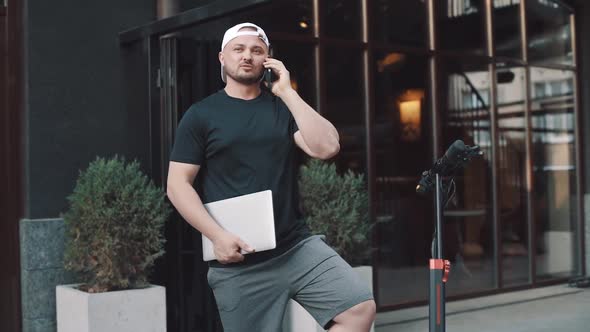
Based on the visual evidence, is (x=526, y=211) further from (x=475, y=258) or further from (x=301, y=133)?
(x=301, y=133)

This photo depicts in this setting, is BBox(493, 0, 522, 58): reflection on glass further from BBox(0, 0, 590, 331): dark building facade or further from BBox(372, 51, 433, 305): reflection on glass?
BBox(372, 51, 433, 305): reflection on glass

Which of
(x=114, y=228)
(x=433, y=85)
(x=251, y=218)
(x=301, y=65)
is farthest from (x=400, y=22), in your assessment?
(x=251, y=218)

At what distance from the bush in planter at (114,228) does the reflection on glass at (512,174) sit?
196 inches

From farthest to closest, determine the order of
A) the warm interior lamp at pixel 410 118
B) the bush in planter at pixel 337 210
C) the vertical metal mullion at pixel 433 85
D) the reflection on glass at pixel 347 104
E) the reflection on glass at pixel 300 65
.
→ the vertical metal mullion at pixel 433 85 → the warm interior lamp at pixel 410 118 → the reflection on glass at pixel 347 104 → the reflection on glass at pixel 300 65 → the bush in planter at pixel 337 210

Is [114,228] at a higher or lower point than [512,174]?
lower

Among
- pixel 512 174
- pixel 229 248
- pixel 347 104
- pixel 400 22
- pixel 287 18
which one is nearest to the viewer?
pixel 229 248

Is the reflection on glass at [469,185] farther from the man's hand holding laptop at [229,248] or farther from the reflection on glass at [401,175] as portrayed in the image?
the man's hand holding laptop at [229,248]

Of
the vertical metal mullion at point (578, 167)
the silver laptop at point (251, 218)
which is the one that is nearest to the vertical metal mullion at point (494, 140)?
the vertical metal mullion at point (578, 167)

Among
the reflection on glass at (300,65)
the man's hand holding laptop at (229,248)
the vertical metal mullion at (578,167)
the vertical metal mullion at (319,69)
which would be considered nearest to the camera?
the man's hand holding laptop at (229,248)

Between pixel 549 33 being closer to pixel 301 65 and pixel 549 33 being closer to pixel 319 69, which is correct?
pixel 319 69

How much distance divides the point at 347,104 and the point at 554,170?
10.9 ft

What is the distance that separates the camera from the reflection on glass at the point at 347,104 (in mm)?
7836

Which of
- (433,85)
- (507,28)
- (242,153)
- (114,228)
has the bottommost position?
(114,228)

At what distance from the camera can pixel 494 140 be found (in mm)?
9289
